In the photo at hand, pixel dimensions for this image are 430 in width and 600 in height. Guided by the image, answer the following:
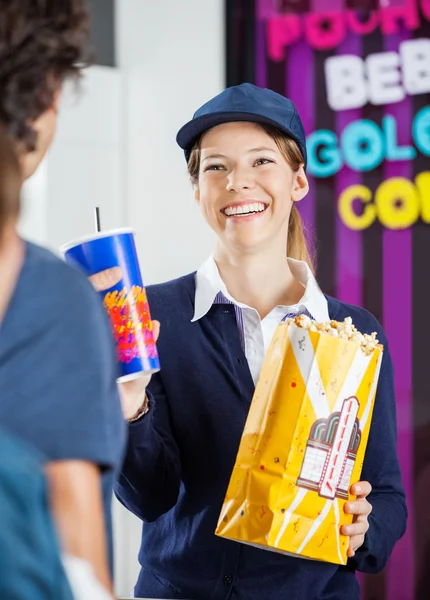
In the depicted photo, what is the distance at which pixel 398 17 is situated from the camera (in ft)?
10.1

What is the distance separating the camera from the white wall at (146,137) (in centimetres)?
338

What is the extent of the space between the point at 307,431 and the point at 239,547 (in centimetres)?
A: 34

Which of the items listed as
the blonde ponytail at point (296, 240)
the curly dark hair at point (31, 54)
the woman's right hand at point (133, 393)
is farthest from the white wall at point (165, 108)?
the curly dark hair at point (31, 54)

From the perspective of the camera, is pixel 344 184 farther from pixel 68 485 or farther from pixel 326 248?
pixel 68 485

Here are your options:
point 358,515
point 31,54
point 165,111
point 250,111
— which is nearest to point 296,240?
point 250,111

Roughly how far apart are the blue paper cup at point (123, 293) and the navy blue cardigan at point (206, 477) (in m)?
0.29

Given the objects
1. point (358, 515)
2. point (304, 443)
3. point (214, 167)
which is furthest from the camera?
point (214, 167)

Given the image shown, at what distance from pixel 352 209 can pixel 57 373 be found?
2641mm

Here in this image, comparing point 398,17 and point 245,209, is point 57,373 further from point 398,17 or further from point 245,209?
point 398,17

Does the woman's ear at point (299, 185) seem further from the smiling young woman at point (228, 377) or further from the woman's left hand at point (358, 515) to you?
the woman's left hand at point (358, 515)

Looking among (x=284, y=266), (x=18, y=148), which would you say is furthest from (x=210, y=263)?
(x=18, y=148)

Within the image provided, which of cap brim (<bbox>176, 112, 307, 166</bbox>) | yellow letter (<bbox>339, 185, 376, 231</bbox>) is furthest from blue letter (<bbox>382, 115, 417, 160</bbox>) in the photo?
cap brim (<bbox>176, 112, 307, 166</bbox>)

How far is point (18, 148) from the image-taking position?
657 mm

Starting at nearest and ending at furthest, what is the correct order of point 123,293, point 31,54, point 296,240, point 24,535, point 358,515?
point 24,535, point 31,54, point 123,293, point 358,515, point 296,240
